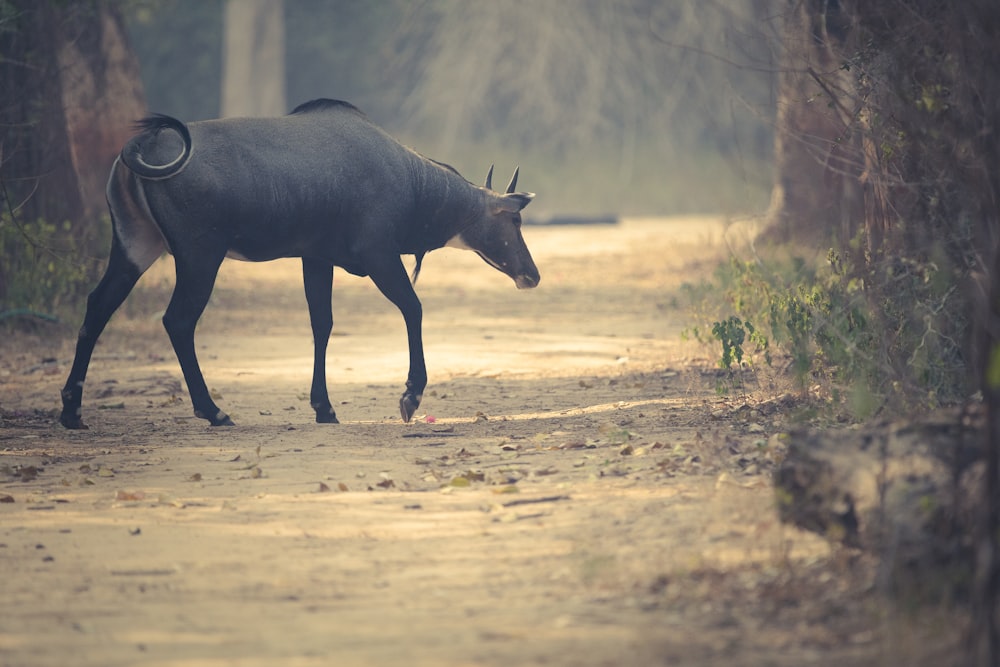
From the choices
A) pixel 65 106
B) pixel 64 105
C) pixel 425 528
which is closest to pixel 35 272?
pixel 65 106

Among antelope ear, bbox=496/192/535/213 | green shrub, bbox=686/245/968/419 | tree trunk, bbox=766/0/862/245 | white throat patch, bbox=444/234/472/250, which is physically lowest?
green shrub, bbox=686/245/968/419

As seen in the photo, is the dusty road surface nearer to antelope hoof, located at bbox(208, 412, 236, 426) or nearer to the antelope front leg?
antelope hoof, located at bbox(208, 412, 236, 426)

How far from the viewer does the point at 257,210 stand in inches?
331

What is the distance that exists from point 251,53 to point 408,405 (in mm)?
22520

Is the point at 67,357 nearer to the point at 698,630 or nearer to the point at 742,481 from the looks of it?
the point at 742,481

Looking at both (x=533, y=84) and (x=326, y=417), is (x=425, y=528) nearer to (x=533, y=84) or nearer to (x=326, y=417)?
(x=326, y=417)

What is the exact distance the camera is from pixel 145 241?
8.53m

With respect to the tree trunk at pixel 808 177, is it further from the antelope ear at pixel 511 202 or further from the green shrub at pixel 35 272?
the green shrub at pixel 35 272

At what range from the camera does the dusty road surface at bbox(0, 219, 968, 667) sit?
4.48m

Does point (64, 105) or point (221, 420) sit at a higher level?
point (64, 105)

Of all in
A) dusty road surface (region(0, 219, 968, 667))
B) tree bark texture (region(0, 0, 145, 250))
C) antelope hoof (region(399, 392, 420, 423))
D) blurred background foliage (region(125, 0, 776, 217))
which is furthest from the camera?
blurred background foliage (region(125, 0, 776, 217))

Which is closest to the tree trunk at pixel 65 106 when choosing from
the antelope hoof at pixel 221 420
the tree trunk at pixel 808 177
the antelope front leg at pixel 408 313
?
the antelope hoof at pixel 221 420

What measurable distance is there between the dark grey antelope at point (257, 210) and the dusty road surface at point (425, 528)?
59cm

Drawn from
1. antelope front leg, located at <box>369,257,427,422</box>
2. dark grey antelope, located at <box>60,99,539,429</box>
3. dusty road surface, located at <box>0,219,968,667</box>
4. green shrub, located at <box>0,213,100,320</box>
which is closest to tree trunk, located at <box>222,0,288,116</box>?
green shrub, located at <box>0,213,100,320</box>
